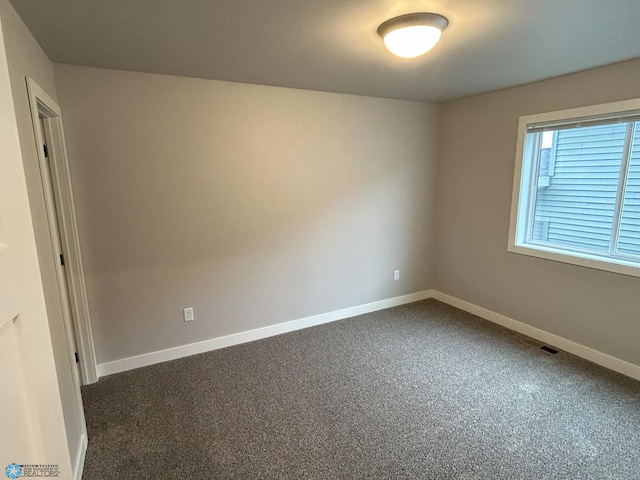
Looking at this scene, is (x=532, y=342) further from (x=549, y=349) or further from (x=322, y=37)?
(x=322, y=37)

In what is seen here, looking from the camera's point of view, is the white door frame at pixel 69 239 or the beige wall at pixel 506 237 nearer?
the white door frame at pixel 69 239

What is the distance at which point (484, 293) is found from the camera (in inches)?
151

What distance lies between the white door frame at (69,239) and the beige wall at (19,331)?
1589 mm

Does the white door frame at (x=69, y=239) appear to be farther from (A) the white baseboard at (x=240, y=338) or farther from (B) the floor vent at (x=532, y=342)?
(B) the floor vent at (x=532, y=342)

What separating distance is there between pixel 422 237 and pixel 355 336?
1.64m

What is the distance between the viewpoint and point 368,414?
7.50ft

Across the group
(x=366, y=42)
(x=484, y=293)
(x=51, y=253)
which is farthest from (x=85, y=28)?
(x=484, y=293)

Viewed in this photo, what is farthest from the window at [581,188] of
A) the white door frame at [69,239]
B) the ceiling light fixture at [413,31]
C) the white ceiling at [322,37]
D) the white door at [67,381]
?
the white door frame at [69,239]

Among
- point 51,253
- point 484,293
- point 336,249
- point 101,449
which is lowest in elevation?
point 101,449

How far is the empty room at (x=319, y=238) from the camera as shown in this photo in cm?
177

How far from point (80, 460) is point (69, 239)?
1.48m

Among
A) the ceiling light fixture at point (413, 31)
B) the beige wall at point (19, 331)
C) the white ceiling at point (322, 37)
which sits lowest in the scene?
the beige wall at point (19, 331)

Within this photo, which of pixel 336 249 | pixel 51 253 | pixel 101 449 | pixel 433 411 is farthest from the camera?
pixel 336 249

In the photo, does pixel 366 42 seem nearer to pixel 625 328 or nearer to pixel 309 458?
pixel 309 458
